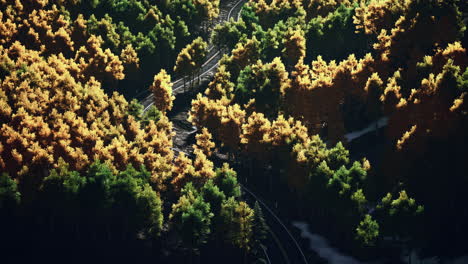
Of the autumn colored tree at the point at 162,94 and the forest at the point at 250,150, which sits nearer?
the forest at the point at 250,150

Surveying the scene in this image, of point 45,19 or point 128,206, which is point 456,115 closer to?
point 128,206

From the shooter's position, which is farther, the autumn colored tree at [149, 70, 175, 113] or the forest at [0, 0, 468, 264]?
the autumn colored tree at [149, 70, 175, 113]

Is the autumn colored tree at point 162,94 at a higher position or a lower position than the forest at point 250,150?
higher

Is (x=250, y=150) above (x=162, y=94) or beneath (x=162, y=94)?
beneath

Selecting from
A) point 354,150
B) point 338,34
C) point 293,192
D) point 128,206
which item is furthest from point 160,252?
point 338,34

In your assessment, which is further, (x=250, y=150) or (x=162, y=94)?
(x=162, y=94)

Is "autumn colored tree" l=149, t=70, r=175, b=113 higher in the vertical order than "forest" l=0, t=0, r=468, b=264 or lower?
higher

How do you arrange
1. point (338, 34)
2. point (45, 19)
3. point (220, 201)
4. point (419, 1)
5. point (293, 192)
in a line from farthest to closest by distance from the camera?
point (45, 19)
point (338, 34)
point (419, 1)
point (293, 192)
point (220, 201)

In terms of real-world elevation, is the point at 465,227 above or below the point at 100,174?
below
